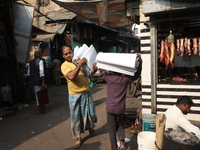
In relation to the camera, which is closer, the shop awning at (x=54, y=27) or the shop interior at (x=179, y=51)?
the shop interior at (x=179, y=51)

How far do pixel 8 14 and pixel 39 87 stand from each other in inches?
140

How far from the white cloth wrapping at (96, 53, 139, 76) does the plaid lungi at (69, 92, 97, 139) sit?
1091 mm

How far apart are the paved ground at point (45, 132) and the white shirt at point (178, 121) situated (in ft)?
4.09

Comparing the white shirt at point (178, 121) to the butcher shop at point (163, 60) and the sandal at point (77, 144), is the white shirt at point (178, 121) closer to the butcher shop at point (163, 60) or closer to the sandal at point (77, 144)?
the sandal at point (77, 144)

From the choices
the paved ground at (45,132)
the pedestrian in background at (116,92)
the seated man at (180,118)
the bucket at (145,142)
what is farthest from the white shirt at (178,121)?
the paved ground at (45,132)

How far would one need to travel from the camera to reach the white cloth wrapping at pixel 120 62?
2.96 m

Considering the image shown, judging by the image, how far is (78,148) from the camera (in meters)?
3.98

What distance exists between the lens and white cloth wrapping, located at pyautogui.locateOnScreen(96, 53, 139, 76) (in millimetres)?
2957

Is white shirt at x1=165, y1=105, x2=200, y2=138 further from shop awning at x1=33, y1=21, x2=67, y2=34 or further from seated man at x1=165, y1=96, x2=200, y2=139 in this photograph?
shop awning at x1=33, y1=21, x2=67, y2=34

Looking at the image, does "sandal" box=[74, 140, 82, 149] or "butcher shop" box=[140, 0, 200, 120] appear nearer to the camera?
"sandal" box=[74, 140, 82, 149]

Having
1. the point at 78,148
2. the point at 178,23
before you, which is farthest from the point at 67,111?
the point at 178,23

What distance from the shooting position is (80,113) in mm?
4109

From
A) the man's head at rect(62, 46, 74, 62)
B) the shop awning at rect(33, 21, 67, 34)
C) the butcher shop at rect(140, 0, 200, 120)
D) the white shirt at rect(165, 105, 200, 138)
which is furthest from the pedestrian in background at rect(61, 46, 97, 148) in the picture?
the shop awning at rect(33, 21, 67, 34)

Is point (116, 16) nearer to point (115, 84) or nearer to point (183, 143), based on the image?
point (115, 84)
